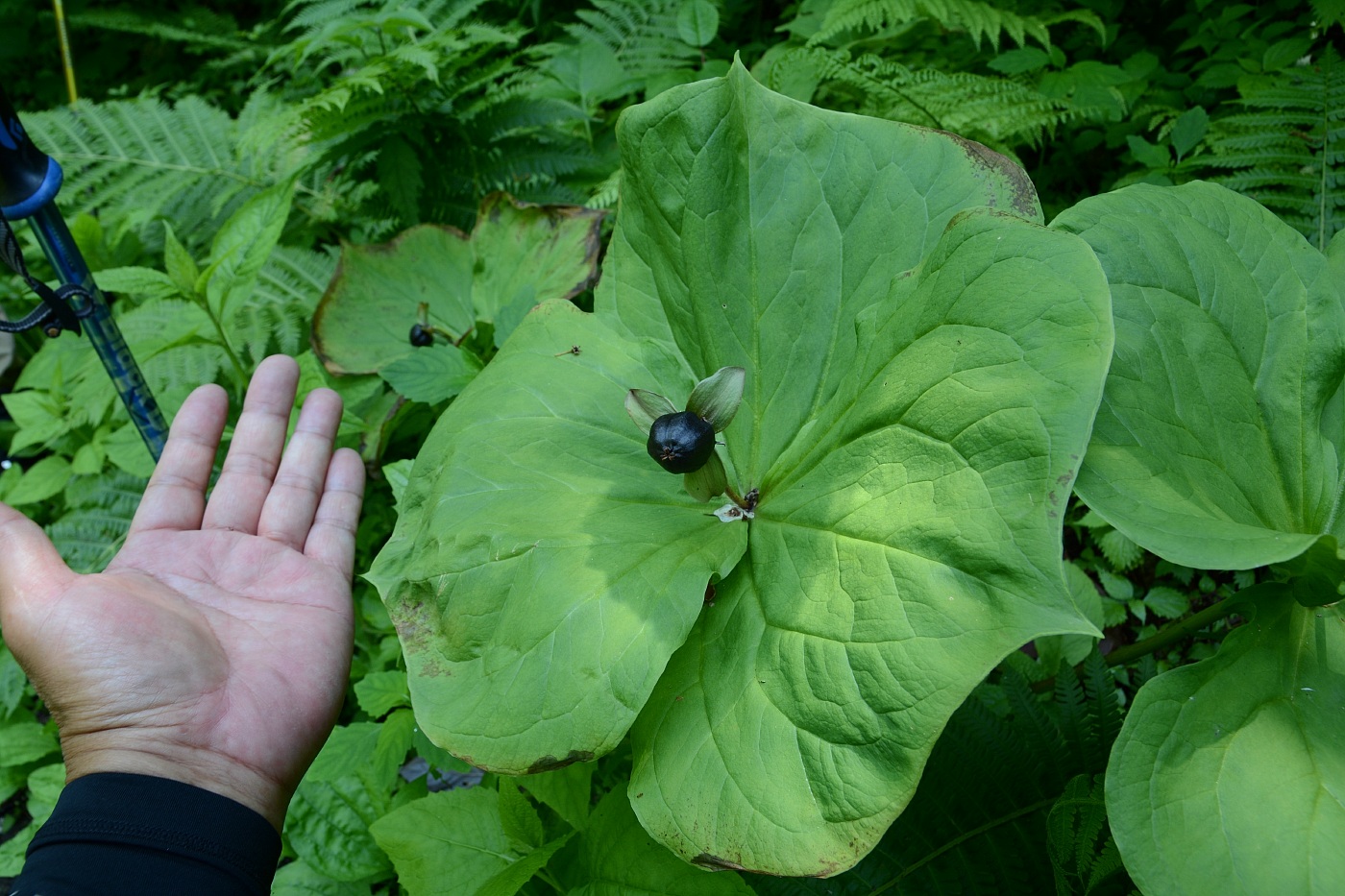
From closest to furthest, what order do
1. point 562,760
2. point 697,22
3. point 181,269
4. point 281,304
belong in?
1. point 562,760
2. point 181,269
3. point 697,22
4. point 281,304

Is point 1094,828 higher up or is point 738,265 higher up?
point 738,265

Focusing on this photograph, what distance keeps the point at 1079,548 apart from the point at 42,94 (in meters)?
8.00

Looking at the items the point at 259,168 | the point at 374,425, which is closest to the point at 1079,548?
the point at 374,425

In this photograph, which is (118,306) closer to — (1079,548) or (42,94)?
(42,94)

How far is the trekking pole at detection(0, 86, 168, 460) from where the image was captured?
83.4 inches

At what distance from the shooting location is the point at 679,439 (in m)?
1.32

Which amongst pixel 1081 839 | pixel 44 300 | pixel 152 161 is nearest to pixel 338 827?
pixel 44 300

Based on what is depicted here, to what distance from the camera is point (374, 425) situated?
2791 mm

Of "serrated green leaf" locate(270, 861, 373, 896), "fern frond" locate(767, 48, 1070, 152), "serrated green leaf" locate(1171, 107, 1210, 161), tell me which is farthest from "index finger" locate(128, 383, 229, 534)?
"serrated green leaf" locate(1171, 107, 1210, 161)

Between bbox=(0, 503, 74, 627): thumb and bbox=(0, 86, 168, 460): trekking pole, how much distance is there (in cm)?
59

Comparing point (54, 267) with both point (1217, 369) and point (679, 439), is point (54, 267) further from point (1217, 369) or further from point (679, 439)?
point (1217, 369)

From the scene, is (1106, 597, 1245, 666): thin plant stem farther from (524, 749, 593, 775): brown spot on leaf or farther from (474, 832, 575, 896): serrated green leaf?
(474, 832, 575, 896): serrated green leaf

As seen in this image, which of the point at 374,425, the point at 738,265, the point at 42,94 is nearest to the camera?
the point at 738,265

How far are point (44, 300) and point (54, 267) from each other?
136mm
